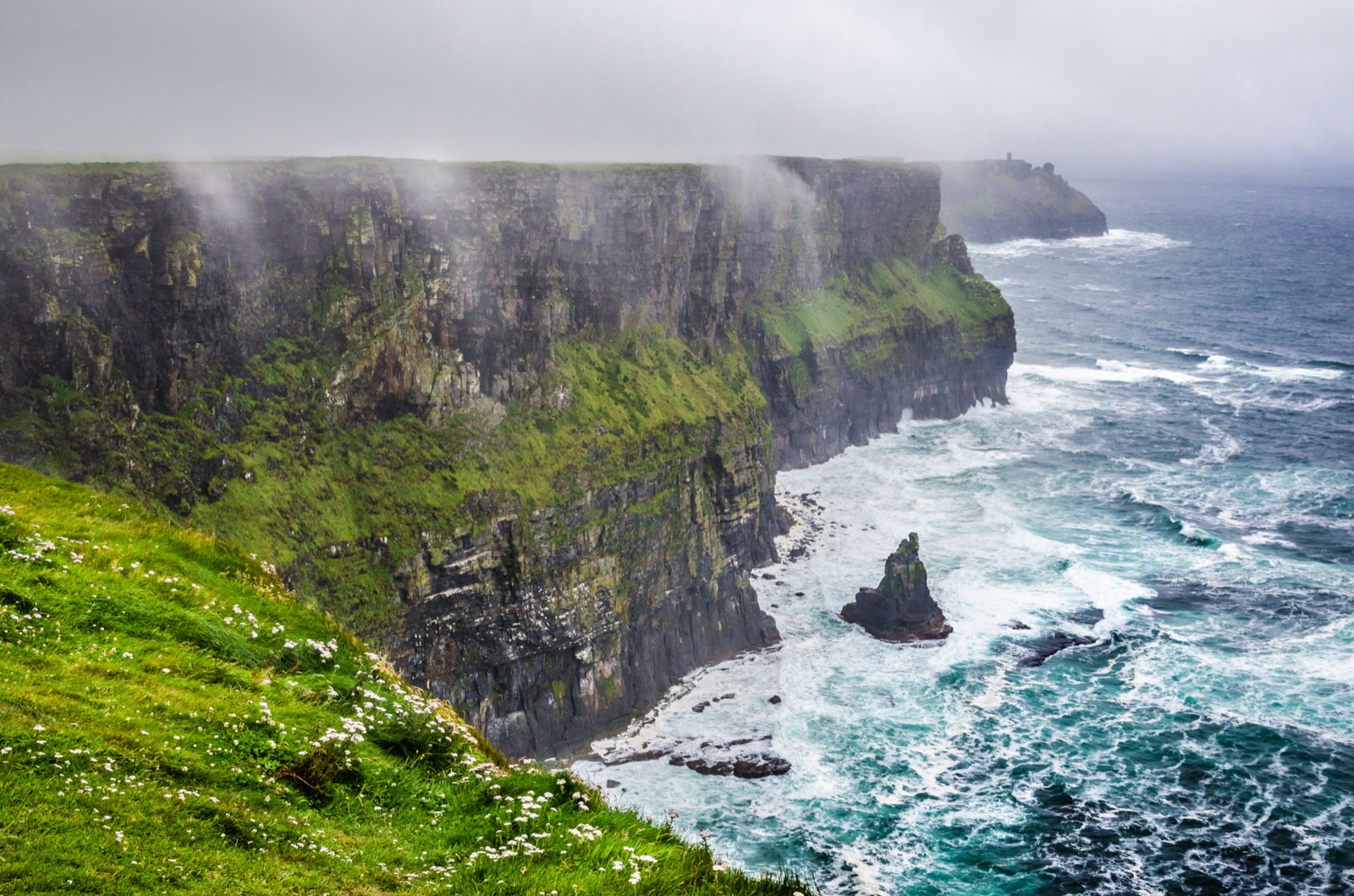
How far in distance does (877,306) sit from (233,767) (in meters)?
94.1

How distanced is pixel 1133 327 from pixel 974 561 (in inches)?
3495

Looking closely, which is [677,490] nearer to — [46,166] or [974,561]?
[974,561]

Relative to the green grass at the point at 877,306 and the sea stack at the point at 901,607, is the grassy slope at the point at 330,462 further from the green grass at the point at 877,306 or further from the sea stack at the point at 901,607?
the green grass at the point at 877,306

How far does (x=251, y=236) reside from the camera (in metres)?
52.3

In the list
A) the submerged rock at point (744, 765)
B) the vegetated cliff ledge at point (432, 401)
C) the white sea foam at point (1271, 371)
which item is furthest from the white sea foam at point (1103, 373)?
the submerged rock at point (744, 765)

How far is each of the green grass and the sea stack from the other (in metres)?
28.9

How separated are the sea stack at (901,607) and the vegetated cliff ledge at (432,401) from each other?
6471mm

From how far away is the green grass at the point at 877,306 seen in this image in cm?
9269

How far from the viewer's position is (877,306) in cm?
10512

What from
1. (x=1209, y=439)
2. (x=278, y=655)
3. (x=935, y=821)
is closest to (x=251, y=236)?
(x=278, y=655)

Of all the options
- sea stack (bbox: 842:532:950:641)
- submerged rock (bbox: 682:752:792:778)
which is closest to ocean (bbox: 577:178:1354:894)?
submerged rock (bbox: 682:752:792:778)

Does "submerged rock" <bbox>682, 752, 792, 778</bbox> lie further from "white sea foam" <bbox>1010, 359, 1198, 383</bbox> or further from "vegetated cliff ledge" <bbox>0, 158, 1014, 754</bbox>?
"white sea foam" <bbox>1010, 359, 1198, 383</bbox>

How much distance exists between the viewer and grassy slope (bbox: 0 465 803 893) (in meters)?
13.8

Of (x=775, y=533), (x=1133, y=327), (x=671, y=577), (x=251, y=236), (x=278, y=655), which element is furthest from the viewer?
(x=1133, y=327)
